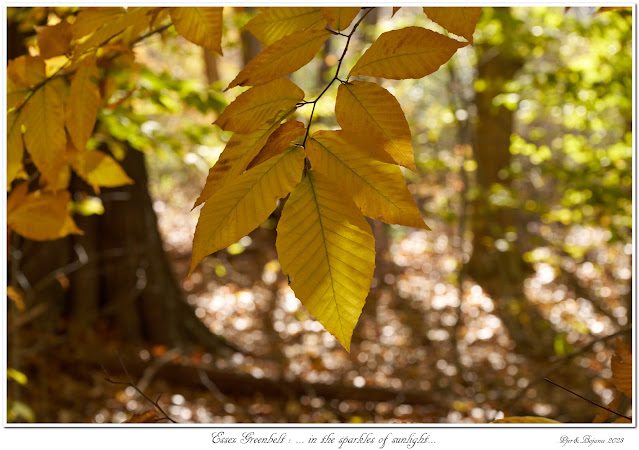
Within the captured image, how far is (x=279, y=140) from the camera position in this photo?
470 mm

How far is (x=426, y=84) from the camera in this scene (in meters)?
7.78

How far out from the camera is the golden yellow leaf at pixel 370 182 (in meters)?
0.45

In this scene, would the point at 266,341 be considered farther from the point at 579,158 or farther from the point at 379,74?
the point at 379,74

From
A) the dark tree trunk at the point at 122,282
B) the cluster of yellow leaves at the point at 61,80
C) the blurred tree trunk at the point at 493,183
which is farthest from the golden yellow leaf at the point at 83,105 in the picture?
the blurred tree trunk at the point at 493,183

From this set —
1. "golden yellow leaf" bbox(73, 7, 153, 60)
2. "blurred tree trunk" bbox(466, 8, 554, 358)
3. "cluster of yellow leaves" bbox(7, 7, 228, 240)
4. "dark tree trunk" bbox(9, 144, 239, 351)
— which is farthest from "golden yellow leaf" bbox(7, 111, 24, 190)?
"blurred tree trunk" bbox(466, 8, 554, 358)

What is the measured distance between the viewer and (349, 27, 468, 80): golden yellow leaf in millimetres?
486

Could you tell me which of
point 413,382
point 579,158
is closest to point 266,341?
point 413,382

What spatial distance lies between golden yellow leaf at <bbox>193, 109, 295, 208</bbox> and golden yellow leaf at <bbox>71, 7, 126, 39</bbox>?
28 cm

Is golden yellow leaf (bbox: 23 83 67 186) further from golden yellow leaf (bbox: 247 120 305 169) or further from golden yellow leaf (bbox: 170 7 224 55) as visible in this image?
golden yellow leaf (bbox: 247 120 305 169)

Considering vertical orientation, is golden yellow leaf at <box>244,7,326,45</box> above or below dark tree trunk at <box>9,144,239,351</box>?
above

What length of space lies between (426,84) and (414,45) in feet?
25.2

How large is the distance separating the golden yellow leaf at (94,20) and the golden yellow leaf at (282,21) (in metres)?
0.17

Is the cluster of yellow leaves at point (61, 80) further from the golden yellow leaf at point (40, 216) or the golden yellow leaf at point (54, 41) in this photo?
the golden yellow leaf at point (40, 216)

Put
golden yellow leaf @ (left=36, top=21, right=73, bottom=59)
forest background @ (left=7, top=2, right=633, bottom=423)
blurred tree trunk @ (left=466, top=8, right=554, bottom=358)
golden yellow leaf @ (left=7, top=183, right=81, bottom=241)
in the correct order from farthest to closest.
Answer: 1. blurred tree trunk @ (left=466, top=8, right=554, bottom=358)
2. forest background @ (left=7, top=2, right=633, bottom=423)
3. golden yellow leaf @ (left=7, top=183, right=81, bottom=241)
4. golden yellow leaf @ (left=36, top=21, right=73, bottom=59)
